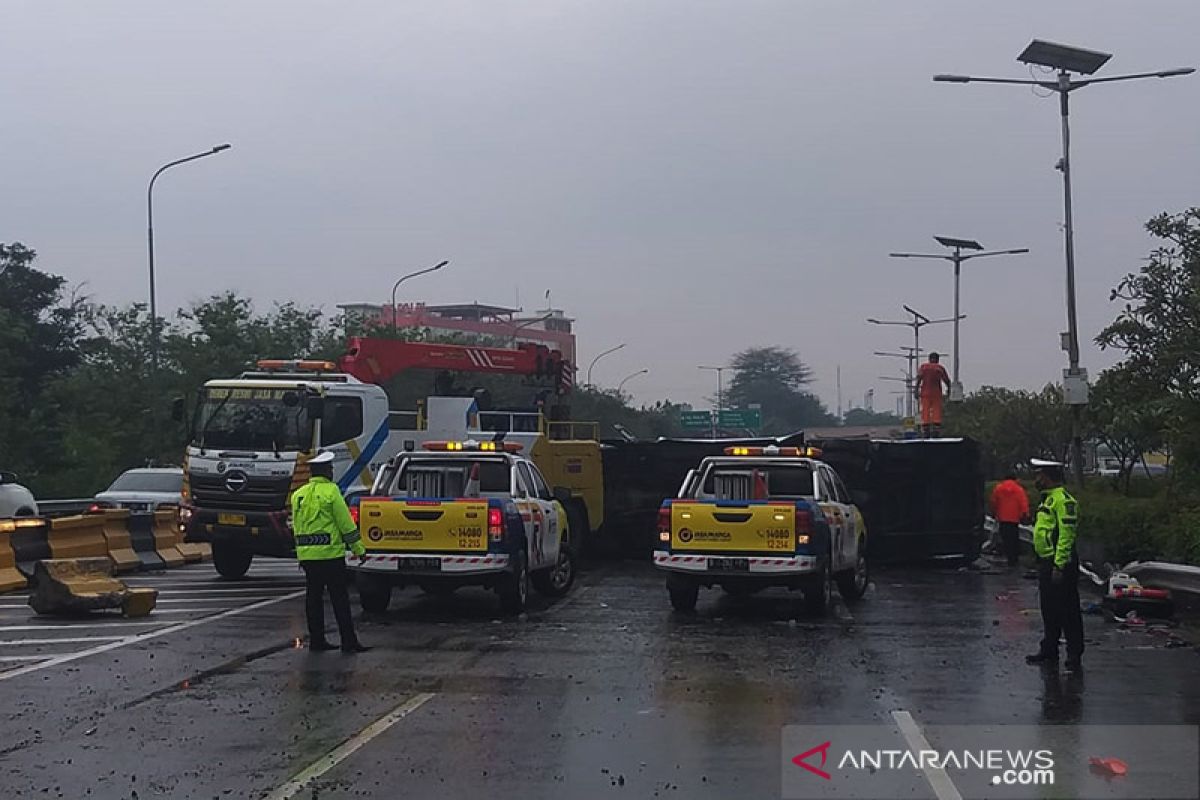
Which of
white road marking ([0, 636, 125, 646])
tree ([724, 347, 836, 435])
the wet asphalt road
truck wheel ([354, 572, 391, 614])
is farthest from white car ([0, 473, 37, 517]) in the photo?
tree ([724, 347, 836, 435])

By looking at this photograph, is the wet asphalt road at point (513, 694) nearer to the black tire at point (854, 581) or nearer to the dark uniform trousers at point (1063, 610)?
the dark uniform trousers at point (1063, 610)

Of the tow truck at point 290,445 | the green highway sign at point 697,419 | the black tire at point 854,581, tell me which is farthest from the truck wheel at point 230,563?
the green highway sign at point 697,419

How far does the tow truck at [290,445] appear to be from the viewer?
19.6m

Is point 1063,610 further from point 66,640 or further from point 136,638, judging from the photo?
point 66,640

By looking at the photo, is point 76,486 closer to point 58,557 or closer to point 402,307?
point 58,557

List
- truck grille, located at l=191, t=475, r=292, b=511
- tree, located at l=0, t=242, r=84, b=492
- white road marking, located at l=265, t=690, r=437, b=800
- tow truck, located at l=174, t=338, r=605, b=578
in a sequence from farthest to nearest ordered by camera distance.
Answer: tree, located at l=0, t=242, r=84, b=492
tow truck, located at l=174, t=338, r=605, b=578
truck grille, located at l=191, t=475, r=292, b=511
white road marking, located at l=265, t=690, r=437, b=800

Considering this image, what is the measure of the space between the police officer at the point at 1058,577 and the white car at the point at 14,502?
19.0m

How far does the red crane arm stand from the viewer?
930 inches

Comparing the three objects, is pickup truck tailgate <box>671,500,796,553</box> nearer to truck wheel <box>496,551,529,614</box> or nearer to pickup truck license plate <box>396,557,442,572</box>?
truck wheel <box>496,551,529,614</box>

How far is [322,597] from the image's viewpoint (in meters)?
13.6

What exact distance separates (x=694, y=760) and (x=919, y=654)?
513 cm

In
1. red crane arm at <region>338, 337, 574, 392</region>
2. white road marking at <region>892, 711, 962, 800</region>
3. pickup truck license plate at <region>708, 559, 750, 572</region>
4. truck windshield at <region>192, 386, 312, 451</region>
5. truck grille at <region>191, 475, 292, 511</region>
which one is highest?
red crane arm at <region>338, 337, 574, 392</region>

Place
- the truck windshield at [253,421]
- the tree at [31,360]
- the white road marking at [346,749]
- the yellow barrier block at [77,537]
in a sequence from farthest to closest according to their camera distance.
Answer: the tree at [31,360], the yellow barrier block at [77,537], the truck windshield at [253,421], the white road marking at [346,749]

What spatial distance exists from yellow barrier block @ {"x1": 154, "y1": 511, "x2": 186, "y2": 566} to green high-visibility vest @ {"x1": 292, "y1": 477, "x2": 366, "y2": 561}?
33.6 feet
